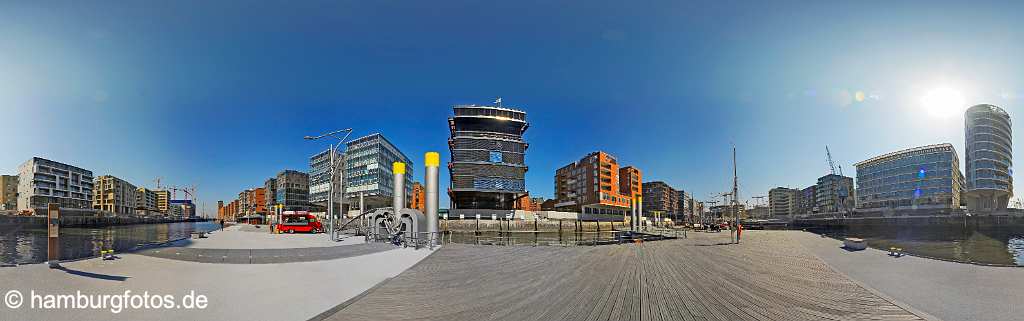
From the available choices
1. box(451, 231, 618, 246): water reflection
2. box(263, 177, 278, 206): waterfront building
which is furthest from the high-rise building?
box(263, 177, 278, 206): waterfront building

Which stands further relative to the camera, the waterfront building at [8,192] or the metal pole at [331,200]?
the waterfront building at [8,192]

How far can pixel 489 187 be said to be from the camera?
104m

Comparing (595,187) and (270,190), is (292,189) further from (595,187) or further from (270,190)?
(595,187)

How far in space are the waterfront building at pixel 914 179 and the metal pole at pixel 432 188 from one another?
160m

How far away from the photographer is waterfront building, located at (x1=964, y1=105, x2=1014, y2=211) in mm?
107312

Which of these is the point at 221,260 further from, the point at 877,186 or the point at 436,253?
the point at 877,186

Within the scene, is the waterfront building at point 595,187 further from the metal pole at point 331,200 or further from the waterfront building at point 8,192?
the waterfront building at point 8,192

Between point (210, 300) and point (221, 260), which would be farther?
point (221, 260)

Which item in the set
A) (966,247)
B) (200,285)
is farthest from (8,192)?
(966,247)

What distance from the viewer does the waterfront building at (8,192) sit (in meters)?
84.0

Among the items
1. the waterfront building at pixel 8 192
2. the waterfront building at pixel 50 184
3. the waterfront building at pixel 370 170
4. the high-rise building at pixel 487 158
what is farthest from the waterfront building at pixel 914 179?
the waterfront building at pixel 8 192

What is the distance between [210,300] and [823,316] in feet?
43.0

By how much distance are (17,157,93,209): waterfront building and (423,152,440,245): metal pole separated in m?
104

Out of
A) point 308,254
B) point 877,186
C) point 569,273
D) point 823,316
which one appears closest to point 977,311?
point 823,316
